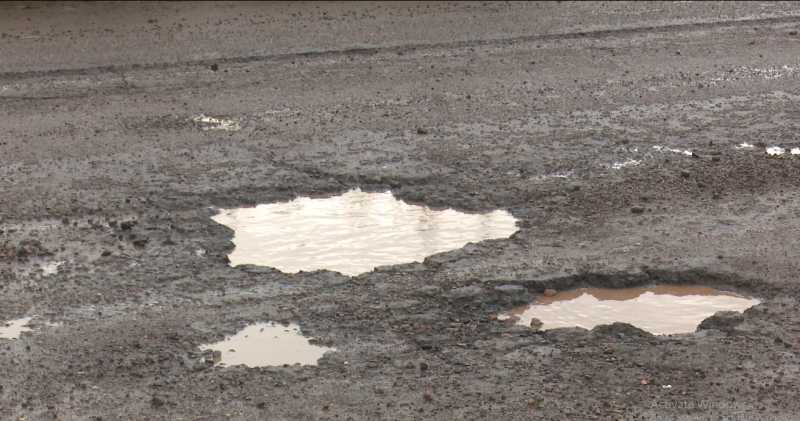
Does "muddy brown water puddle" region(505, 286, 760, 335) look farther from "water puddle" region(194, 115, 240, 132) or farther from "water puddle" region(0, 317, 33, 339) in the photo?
"water puddle" region(194, 115, 240, 132)

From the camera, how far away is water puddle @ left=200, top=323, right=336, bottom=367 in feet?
16.9

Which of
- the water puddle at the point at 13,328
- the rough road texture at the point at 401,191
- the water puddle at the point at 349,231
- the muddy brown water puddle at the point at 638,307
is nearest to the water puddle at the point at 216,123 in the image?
the rough road texture at the point at 401,191

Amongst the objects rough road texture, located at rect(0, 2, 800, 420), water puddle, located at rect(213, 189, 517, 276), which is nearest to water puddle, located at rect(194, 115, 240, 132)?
rough road texture, located at rect(0, 2, 800, 420)

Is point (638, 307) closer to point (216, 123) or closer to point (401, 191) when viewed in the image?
point (401, 191)

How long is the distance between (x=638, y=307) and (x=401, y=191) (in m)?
2.28

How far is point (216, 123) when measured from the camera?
29.3 ft

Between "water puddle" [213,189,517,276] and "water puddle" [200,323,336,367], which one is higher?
"water puddle" [213,189,517,276]

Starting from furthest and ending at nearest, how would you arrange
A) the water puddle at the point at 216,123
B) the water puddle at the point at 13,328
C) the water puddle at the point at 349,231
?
the water puddle at the point at 216,123 < the water puddle at the point at 349,231 < the water puddle at the point at 13,328

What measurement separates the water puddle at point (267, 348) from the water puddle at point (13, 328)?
1129 millimetres

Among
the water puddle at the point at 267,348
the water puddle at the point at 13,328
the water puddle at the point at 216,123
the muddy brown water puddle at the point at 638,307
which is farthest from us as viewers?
the water puddle at the point at 216,123

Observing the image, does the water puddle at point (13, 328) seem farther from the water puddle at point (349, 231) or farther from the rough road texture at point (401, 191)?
the water puddle at point (349, 231)

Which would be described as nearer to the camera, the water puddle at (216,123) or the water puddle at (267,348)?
the water puddle at (267,348)

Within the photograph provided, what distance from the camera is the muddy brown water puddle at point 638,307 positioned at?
5.59 metres

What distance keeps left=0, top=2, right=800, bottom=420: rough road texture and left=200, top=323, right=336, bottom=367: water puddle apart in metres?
0.09
